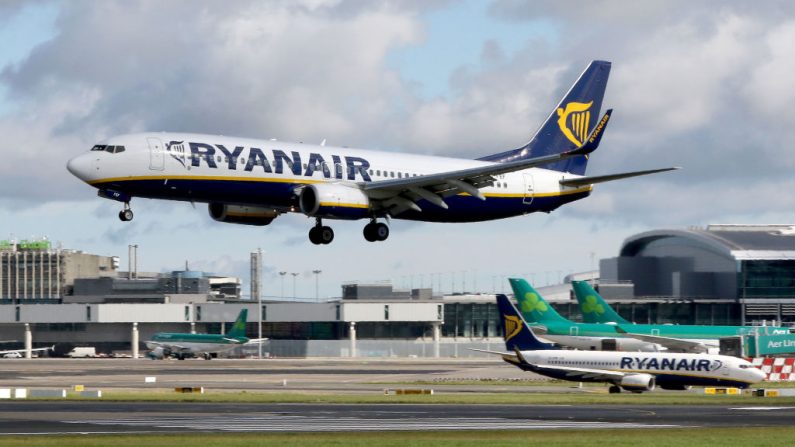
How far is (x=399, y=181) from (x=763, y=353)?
47222 millimetres

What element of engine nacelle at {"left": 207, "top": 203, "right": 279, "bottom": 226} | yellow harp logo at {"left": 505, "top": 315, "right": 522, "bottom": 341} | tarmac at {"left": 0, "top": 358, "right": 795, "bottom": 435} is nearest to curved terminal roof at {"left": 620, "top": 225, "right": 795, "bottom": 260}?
tarmac at {"left": 0, "top": 358, "right": 795, "bottom": 435}

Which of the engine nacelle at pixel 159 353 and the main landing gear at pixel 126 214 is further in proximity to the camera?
the engine nacelle at pixel 159 353

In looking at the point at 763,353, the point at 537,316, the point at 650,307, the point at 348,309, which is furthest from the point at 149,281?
the point at 763,353

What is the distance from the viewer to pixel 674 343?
10606cm

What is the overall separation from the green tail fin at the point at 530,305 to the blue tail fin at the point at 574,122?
24.5 metres

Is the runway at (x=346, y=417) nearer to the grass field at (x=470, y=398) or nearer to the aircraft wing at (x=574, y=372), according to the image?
the grass field at (x=470, y=398)

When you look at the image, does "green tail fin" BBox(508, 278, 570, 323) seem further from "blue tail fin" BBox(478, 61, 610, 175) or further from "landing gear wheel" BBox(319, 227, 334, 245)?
"landing gear wheel" BBox(319, 227, 334, 245)

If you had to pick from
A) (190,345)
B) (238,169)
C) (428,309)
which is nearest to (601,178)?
(238,169)

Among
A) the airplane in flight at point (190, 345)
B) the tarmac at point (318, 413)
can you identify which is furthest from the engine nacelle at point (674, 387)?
the airplane in flight at point (190, 345)

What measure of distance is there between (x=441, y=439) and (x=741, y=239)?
138397 mm

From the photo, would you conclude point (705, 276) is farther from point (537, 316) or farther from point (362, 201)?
point (362, 201)

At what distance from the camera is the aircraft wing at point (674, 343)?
104375mm

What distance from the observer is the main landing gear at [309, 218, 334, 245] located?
73.8 m

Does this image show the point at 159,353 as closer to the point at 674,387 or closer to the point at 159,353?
the point at 159,353
